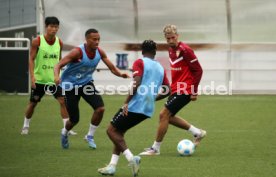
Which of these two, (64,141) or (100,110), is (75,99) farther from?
(64,141)

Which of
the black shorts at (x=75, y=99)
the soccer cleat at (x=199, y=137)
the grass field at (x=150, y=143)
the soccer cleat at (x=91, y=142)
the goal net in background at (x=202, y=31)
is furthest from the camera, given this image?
the goal net in background at (x=202, y=31)

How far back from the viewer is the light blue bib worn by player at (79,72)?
13398 millimetres

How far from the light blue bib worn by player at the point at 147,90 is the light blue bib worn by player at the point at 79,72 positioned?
8.45ft

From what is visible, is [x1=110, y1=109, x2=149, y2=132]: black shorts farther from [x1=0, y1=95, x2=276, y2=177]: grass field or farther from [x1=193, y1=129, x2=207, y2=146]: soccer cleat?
[x1=193, y1=129, x2=207, y2=146]: soccer cleat

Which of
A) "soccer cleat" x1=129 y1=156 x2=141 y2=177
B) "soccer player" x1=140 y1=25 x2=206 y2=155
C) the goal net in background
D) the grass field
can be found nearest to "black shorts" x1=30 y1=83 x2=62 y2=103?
the grass field

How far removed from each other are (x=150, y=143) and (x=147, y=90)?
3959 millimetres

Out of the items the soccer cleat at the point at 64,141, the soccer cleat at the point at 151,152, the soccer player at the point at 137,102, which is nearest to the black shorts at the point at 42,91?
the soccer cleat at the point at 64,141

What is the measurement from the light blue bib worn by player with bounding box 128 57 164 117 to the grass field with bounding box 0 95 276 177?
902 millimetres

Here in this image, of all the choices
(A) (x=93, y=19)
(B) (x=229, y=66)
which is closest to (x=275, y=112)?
(B) (x=229, y=66)

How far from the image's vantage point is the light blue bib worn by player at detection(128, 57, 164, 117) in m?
10.8

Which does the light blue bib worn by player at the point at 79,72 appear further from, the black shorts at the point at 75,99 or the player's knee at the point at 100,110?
the player's knee at the point at 100,110

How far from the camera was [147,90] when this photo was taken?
10.9 metres

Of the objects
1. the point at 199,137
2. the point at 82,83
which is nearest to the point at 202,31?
the point at 199,137

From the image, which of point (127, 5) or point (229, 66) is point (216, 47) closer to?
point (229, 66)
